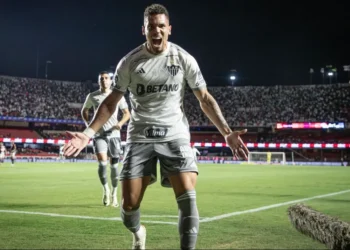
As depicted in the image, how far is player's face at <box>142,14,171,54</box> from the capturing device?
4912 millimetres

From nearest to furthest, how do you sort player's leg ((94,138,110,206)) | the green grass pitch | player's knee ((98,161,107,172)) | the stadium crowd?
the green grass pitch, player's leg ((94,138,110,206)), player's knee ((98,161,107,172)), the stadium crowd

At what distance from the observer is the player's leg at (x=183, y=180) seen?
4688 millimetres

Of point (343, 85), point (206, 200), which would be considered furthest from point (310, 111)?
point (206, 200)

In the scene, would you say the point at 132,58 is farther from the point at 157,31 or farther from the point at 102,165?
the point at 102,165

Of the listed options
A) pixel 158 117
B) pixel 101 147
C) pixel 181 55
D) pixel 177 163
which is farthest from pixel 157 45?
pixel 101 147

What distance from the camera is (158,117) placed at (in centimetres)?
500

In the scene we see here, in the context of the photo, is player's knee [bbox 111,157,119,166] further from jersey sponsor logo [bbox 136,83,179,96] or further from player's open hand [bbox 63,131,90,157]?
player's open hand [bbox 63,131,90,157]

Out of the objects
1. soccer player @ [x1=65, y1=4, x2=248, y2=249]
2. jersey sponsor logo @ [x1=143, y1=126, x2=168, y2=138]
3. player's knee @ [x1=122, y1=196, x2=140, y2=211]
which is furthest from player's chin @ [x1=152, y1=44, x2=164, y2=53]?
player's knee @ [x1=122, y1=196, x2=140, y2=211]

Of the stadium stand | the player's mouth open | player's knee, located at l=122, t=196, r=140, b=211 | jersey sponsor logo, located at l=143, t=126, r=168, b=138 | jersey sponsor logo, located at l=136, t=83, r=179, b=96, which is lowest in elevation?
player's knee, located at l=122, t=196, r=140, b=211

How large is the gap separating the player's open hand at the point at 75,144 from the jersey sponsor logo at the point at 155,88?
79 cm

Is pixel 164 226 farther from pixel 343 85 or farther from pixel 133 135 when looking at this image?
pixel 343 85

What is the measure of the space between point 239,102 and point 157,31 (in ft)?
230

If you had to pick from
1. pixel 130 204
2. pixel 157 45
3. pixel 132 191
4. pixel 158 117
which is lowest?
pixel 130 204

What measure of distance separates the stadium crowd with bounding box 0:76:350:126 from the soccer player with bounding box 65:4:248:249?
6252 centimetres
